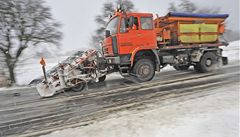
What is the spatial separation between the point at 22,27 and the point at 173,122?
945 centimetres

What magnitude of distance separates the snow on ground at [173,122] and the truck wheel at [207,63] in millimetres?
4696

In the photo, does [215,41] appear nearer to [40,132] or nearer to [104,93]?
[104,93]

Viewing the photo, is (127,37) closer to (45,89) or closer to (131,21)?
(131,21)

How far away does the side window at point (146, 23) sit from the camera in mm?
→ 7770

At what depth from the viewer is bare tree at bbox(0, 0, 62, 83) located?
9.81 m

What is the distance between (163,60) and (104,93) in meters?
3.45

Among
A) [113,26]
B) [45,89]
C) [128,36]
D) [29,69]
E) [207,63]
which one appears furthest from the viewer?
[29,69]

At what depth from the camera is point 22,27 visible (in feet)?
33.5

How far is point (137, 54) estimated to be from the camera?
26.3 ft

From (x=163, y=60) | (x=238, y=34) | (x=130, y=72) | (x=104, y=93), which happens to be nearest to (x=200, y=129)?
(x=104, y=93)

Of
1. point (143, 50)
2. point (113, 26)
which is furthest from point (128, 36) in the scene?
point (143, 50)

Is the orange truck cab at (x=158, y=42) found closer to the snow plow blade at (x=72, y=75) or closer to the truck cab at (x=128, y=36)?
the truck cab at (x=128, y=36)

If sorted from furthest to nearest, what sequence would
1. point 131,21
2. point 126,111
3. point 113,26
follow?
1. point 113,26
2. point 131,21
3. point 126,111

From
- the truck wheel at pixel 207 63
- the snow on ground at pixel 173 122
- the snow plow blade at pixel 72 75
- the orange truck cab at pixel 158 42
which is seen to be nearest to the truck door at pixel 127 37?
the orange truck cab at pixel 158 42
